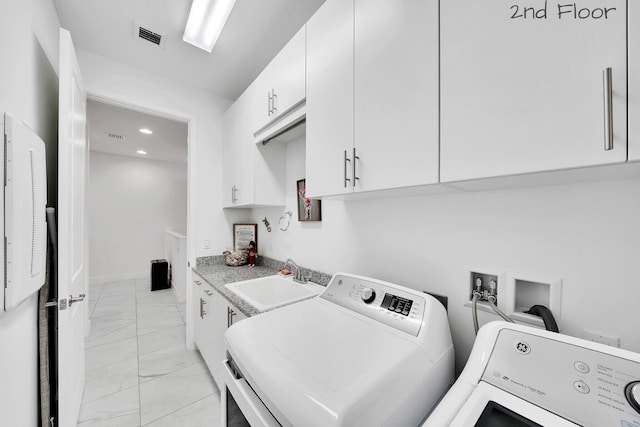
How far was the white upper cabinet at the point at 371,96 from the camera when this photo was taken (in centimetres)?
80

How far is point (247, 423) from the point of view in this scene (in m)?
0.79

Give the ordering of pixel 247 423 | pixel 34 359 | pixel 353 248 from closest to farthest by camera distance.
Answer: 1. pixel 247 423
2. pixel 34 359
3. pixel 353 248

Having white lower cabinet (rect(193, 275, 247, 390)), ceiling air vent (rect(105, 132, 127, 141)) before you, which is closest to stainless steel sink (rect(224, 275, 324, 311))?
white lower cabinet (rect(193, 275, 247, 390))

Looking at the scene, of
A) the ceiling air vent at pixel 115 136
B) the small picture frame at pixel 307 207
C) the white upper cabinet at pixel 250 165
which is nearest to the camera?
the small picture frame at pixel 307 207

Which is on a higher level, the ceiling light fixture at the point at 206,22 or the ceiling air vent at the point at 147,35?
the ceiling air vent at the point at 147,35

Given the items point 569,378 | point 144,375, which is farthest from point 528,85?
point 144,375

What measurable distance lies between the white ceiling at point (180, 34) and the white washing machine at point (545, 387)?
1.90 meters

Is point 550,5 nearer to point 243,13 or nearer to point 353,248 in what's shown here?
point 353,248

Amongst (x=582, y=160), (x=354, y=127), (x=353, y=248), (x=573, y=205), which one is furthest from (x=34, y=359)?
(x=573, y=205)

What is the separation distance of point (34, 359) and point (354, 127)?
1883mm

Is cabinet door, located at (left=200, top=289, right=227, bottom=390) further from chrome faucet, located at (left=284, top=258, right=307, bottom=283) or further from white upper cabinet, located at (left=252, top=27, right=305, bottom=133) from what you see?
white upper cabinet, located at (left=252, top=27, right=305, bottom=133)

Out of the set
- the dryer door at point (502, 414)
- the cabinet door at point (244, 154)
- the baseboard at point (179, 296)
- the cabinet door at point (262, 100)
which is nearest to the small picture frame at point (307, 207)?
the cabinet door at point (244, 154)

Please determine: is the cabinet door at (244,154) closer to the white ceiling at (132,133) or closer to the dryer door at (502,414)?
the white ceiling at (132,133)

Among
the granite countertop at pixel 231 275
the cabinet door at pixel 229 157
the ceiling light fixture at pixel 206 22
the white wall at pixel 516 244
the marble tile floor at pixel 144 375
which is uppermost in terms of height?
the ceiling light fixture at pixel 206 22
